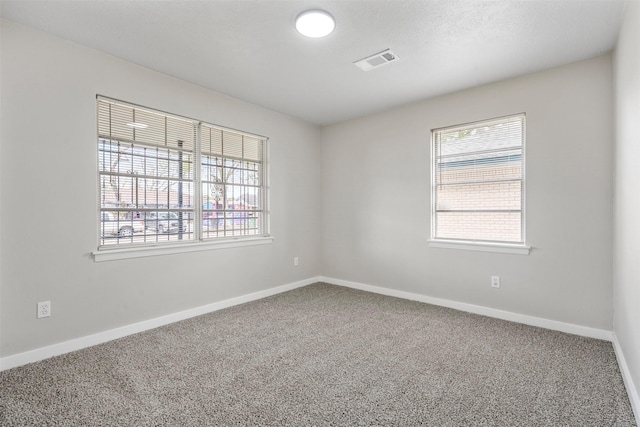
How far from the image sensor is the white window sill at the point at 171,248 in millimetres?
2766

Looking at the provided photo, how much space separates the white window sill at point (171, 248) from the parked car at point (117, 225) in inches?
6.4

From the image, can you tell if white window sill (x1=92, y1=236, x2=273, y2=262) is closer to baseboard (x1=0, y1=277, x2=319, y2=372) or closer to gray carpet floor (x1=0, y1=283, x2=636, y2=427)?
baseboard (x1=0, y1=277, x2=319, y2=372)

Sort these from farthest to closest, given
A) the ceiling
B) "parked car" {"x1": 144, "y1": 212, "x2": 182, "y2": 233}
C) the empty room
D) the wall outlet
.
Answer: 1. "parked car" {"x1": 144, "y1": 212, "x2": 182, "y2": 233}
2. the wall outlet
3. the ceiling
4. the empty room

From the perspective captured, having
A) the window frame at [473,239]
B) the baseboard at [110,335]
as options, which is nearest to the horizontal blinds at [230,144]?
the baseboard at [110,335]

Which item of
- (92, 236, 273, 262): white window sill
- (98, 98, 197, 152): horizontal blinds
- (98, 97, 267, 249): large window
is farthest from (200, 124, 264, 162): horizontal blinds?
(92, 236, 273, 262): white window sill

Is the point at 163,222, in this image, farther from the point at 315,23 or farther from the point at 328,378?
the point at 315,23

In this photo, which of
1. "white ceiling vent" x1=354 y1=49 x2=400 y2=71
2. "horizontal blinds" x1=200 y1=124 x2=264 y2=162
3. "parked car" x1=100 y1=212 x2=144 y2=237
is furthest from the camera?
"horizontal blinds" x1=200 y1=124 x2=264 y2=162

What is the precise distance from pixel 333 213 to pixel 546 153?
9.06ft

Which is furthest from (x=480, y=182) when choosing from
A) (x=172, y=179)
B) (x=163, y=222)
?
(x=163, y=222)

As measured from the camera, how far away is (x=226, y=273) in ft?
12.2

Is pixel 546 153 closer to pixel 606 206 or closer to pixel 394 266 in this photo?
pixel 606 206

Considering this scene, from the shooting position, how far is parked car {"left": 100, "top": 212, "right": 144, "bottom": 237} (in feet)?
9.28

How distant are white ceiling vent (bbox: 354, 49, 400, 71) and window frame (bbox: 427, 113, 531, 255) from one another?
1286 mm

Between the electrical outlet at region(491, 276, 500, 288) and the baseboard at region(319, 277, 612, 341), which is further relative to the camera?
the electrical outlet at region(491, 276, 500, 288)
